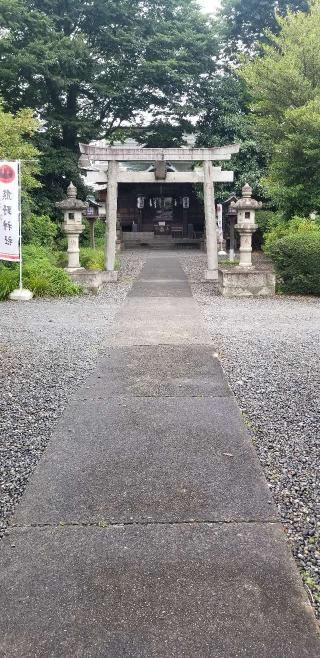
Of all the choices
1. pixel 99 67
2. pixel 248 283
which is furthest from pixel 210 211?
pixel 99 67

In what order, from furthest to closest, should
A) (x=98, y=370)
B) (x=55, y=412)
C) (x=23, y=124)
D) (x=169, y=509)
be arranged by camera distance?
(x=23, y=124) → (x=98, y=370) → (x=55, y=412) → (x=169, y=509)

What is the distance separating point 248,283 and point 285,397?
707 centimetres

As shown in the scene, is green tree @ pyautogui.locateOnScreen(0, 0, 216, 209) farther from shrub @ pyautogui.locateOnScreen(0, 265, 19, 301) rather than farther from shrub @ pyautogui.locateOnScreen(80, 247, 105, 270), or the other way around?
shrub @ pyautogui.locateOnScreen(0, 265, 19, 301)

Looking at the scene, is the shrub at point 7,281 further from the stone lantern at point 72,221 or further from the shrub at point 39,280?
the stone lantern at point 72,221

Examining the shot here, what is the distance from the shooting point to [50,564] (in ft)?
7.18

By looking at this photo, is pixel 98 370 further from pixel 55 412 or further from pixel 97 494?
pixel 97 494

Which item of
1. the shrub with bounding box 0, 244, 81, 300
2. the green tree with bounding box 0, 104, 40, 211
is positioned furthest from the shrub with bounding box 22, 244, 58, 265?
the green tree with bounding box 0, 104, 40, 211

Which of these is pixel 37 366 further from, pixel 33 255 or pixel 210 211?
pixel 210 211

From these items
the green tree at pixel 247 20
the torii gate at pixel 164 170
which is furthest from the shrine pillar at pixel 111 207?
the green tree at pixel 247 20

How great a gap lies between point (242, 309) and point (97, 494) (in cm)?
715

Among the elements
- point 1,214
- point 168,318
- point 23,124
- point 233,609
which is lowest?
point 233,609

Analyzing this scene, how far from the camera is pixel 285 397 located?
4.36 metres

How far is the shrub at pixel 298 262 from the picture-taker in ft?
34.7

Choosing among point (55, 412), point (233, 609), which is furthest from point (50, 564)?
point (55, 412)
